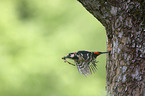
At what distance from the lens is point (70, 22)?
725 cm

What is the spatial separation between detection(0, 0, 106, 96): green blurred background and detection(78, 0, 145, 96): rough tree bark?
390 centimetres

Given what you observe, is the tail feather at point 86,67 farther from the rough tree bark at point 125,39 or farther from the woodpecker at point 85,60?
the rough tree bark at point 125,39

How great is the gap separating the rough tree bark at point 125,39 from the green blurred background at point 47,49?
3901mm

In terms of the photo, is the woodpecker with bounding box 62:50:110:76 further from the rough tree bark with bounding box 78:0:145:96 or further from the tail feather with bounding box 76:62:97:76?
the rough tree bark with bounding box 78:0:145:96

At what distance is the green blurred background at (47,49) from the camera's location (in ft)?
19.3

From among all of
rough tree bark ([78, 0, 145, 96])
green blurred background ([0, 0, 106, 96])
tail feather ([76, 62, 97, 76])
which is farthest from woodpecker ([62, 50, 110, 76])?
green blurred background ([0, 0, 106, 96])

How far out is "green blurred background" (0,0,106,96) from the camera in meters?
5.89

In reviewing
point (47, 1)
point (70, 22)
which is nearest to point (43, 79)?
point (70, 22)

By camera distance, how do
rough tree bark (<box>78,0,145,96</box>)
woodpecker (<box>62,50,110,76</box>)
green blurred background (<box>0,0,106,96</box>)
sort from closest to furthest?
rough tree bark (<box>78,0,145,96</box>) → woodpecker (<box>62,50,110,76</box>) → green blurred background (<box>0,0,106,96</box>)

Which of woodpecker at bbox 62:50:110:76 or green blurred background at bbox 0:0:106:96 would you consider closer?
woodpecker at bbox 62:50:110:76

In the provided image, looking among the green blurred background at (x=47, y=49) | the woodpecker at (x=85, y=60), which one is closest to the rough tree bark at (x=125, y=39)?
the woodpecker at (x=85, y=60)

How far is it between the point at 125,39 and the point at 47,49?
15.2ft

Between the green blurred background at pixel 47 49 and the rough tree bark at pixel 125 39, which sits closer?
the rough tree bark at pixel 125 39

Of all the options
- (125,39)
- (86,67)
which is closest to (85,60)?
(86,67)
